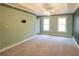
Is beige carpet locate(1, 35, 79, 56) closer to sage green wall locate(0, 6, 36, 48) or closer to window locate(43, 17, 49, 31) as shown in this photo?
sage green wall locate(0, 6, 36, 48)

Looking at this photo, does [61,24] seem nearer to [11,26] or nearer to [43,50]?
[43,50]

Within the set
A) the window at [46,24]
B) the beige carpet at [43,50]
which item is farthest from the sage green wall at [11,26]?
the window at [46,24]

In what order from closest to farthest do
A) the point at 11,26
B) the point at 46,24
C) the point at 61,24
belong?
the point at 11,26 < the point at 61,24 < the point at 46,24

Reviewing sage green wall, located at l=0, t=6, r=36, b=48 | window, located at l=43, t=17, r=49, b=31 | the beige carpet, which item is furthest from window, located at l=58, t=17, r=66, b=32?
sage green wall, located at l=0, t=6, r=36, b=48

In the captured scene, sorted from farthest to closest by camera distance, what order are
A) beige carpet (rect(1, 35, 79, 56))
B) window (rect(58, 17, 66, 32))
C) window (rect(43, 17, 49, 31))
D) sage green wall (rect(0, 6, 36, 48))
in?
window (rect(43, 17, 49, 31)) < window (rect(58, 17, 66, 32)) < sage green wall (rect(0, 6, 36, 48)) < beige carpet (rect(1, 35, 79, 56))

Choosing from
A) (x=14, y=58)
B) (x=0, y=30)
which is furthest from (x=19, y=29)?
(x=14, y=58)

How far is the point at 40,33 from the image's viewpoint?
34.9 ft

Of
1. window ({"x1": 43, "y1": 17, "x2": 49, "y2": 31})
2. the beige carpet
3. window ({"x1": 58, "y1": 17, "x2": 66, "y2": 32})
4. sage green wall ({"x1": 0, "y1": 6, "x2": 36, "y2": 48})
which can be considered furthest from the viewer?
window ({"x1": 43, "y1": 17, "x2": 49, "y2": 31})

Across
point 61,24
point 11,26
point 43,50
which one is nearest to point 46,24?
point 61,24

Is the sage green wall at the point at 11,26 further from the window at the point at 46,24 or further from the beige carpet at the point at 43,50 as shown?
the window at the point at 46,24

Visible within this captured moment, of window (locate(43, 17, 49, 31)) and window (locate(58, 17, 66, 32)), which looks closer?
window (locate(58, 17, 66, 32))

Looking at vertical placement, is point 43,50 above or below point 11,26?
below

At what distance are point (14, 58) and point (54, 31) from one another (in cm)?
900

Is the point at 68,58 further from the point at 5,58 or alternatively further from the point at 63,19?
the point at 63,19
